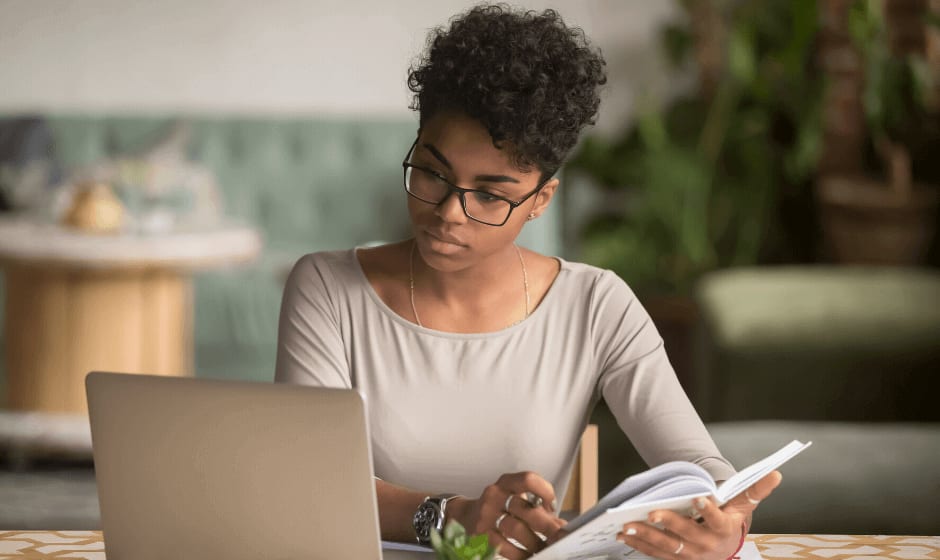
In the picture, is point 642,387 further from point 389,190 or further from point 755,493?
point 389,190

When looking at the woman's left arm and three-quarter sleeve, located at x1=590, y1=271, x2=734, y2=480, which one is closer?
the woman's left arm

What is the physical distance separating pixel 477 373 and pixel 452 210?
0.28 m

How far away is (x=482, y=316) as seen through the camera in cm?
161

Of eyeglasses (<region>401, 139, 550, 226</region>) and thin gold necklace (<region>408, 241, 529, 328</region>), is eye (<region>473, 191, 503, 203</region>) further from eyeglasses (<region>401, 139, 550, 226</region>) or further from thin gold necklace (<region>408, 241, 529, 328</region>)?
Answer: thin gold necklace (<region>408, 241, 529, 328</region>)

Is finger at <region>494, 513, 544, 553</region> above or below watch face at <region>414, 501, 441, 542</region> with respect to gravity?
above

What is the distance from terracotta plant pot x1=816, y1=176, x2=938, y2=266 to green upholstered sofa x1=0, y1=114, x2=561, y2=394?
1.13 metres

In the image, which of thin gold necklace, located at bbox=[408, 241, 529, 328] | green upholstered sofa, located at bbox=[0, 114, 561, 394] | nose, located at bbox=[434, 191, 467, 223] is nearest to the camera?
nose, located at bbox=[434, 191, 467, 223]

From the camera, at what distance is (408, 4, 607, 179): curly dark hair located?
4.58 ft

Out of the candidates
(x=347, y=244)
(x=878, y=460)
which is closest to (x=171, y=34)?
(x=347, y=244)

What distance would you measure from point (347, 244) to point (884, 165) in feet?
7.25

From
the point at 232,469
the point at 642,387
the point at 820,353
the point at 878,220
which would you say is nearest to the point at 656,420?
the point at 642,387

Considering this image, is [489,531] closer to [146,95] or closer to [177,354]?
[177,354]

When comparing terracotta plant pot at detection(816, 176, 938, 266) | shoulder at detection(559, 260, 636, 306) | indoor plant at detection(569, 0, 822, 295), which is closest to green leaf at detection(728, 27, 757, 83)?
indoor plant at detection(569, 0, 822, 295)

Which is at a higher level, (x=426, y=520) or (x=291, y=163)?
(x=291, y=163)
